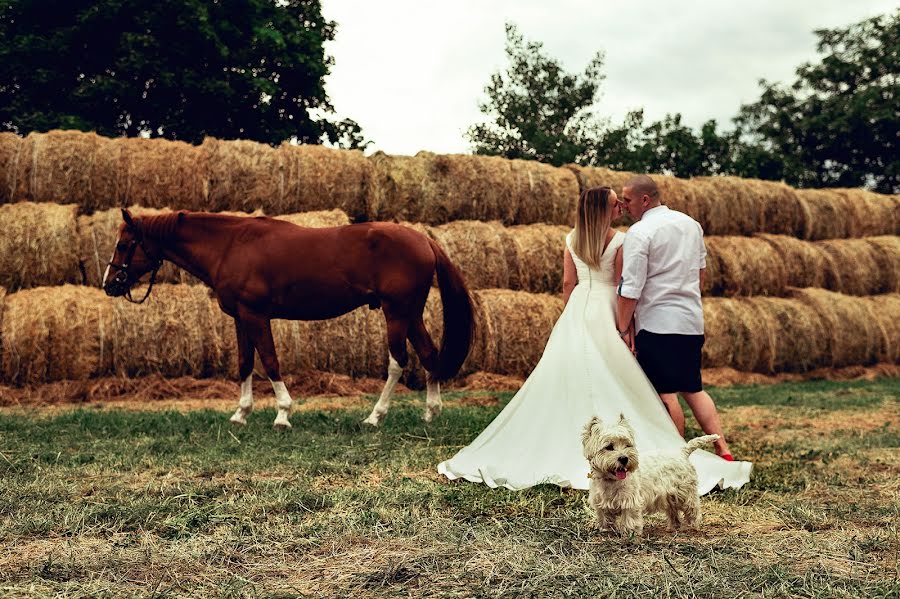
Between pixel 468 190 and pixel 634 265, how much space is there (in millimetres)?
7918

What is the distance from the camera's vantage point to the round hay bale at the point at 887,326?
15695mm

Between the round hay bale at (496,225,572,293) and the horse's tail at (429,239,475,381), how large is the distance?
14.7ft

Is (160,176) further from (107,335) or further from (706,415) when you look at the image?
(706,415)

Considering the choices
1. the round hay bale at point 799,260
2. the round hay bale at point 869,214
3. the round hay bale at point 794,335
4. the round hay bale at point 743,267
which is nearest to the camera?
the round hay bale at point 794,335

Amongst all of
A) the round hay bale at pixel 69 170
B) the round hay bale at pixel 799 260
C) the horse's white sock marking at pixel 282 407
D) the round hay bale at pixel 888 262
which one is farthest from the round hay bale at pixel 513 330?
the round hay bale at pixel 888 262

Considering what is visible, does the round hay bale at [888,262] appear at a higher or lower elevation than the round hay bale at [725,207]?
lower

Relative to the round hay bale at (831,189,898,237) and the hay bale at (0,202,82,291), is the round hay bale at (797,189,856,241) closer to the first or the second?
the round hay bale at (831,189,898,237)

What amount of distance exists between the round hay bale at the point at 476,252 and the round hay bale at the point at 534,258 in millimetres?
141

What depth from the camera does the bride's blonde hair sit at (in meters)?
5.37

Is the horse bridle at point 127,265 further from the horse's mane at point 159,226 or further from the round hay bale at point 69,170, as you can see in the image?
the round hay bale at point 69,170

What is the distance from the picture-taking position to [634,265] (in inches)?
214

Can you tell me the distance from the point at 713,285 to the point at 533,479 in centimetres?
1064

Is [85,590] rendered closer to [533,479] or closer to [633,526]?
[633,526]

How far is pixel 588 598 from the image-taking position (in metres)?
3.17
